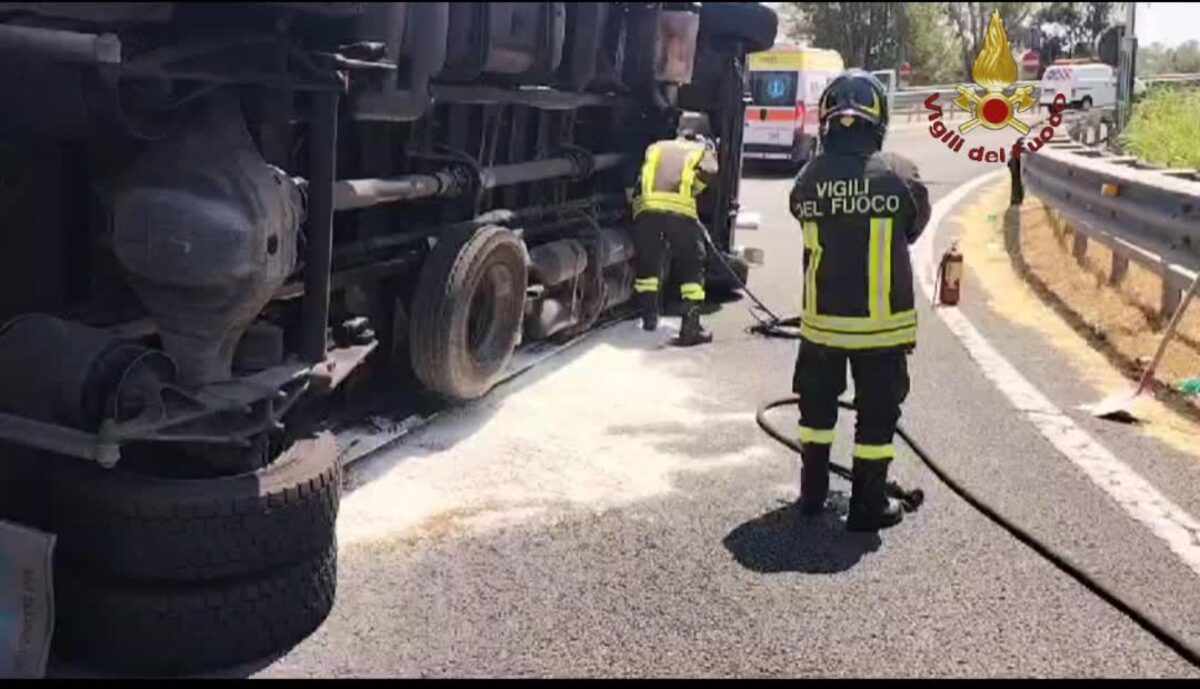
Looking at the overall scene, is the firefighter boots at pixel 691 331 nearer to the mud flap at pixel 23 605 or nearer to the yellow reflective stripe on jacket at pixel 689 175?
the yellow reflective stripe on jacket at pixel 689 175

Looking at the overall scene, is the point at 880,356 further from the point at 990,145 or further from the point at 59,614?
the point at 990,145

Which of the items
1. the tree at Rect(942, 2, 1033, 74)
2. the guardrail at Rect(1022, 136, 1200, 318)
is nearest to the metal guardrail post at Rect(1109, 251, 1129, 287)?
the guardrail at Rect(1022, 136, 1200, 318)

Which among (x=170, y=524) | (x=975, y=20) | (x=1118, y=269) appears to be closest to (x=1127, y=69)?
(x=1118, y=269)

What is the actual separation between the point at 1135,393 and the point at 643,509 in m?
3.01

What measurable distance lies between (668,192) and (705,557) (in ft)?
13.8

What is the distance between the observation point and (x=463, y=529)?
178 inches

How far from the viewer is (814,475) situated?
4.80 metres

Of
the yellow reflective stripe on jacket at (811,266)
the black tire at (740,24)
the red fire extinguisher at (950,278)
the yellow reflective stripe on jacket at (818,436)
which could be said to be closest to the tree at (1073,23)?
the red fire extinguisher at (950,278)

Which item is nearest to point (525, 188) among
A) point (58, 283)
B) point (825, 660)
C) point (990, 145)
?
point (58, 283)

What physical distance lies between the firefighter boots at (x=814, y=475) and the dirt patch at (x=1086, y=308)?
6.02 feet

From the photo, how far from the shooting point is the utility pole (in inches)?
346

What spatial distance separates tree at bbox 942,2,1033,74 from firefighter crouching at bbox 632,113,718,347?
1.68m

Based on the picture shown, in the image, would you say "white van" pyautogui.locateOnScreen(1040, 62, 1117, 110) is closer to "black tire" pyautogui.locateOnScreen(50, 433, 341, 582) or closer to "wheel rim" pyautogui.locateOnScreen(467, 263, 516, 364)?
"wheel rim" pyautogui.locateOnScreen(467, 263, 516, 364)

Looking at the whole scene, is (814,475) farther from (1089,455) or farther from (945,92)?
(945,92)
